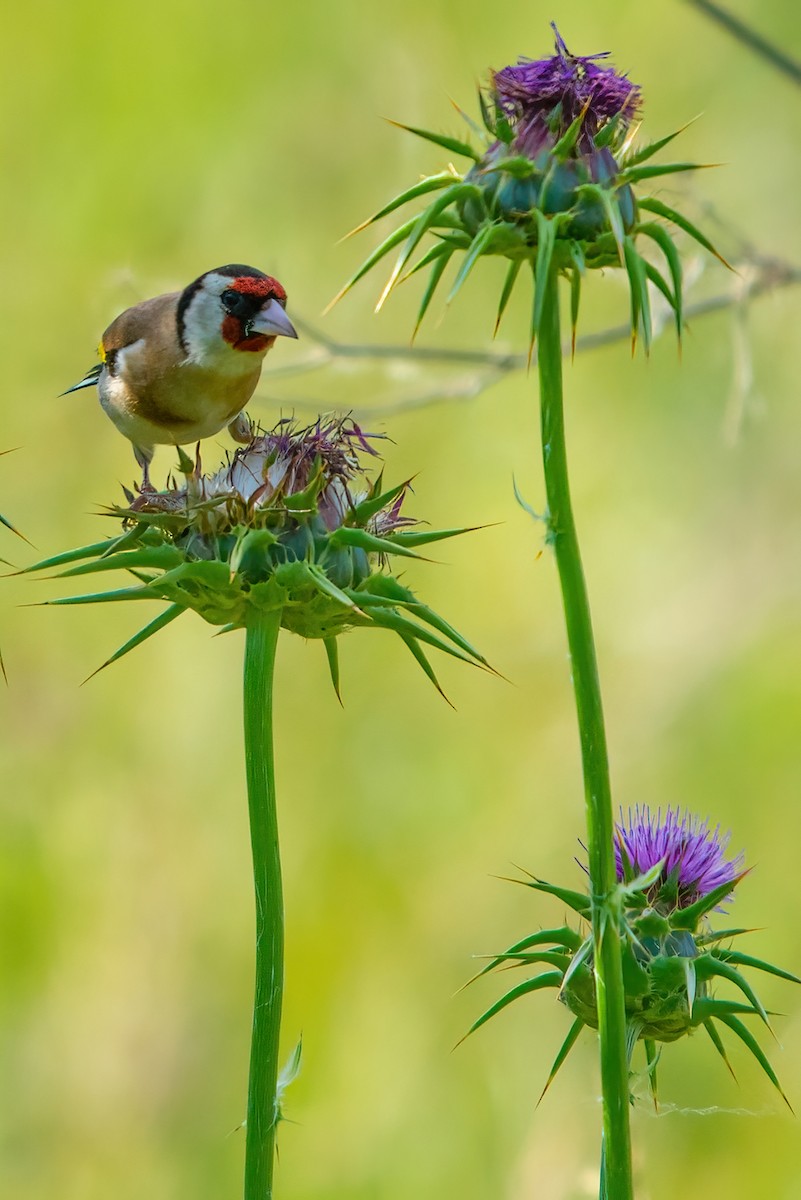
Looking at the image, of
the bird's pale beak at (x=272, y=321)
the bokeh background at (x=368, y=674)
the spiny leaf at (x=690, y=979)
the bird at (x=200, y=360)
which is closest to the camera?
→ the spiny leaf at (x=690, y=979)

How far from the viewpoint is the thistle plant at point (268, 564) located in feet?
10.2

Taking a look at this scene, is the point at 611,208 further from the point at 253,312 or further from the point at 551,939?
the point at 253,312

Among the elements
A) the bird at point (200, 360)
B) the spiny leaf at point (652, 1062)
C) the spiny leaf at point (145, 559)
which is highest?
the bird at point (200, 360)

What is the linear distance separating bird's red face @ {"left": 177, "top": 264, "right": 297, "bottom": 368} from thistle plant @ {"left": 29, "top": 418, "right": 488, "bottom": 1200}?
106cm

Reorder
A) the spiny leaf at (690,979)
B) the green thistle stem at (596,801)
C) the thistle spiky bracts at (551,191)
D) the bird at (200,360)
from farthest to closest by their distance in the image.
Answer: the bird at (200,360), the thistle spiky bracts at (551,191), the spiny leaf at (690,979), the green thistle stem at (596,801)

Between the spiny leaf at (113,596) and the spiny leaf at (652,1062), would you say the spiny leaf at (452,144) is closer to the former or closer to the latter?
the spiny leaf at (113,596)

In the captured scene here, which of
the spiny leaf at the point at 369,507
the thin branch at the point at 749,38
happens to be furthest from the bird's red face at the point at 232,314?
the thin branch at the point at 749,38

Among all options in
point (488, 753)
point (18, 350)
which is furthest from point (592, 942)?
point (18, 350)

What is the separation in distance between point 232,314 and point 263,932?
7.83 feet

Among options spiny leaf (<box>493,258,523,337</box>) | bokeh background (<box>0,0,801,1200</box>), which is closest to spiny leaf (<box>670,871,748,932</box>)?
spiny leaf (<box>493,258,523,337</box>)

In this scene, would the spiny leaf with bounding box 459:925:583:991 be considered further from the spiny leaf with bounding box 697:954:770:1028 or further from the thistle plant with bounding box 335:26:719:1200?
the spiny leaf with bounding box 697:954:770:1028

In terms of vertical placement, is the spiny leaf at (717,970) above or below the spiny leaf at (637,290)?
below

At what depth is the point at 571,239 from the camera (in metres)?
3.18

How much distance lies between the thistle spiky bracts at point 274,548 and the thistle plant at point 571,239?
15.2 inches
